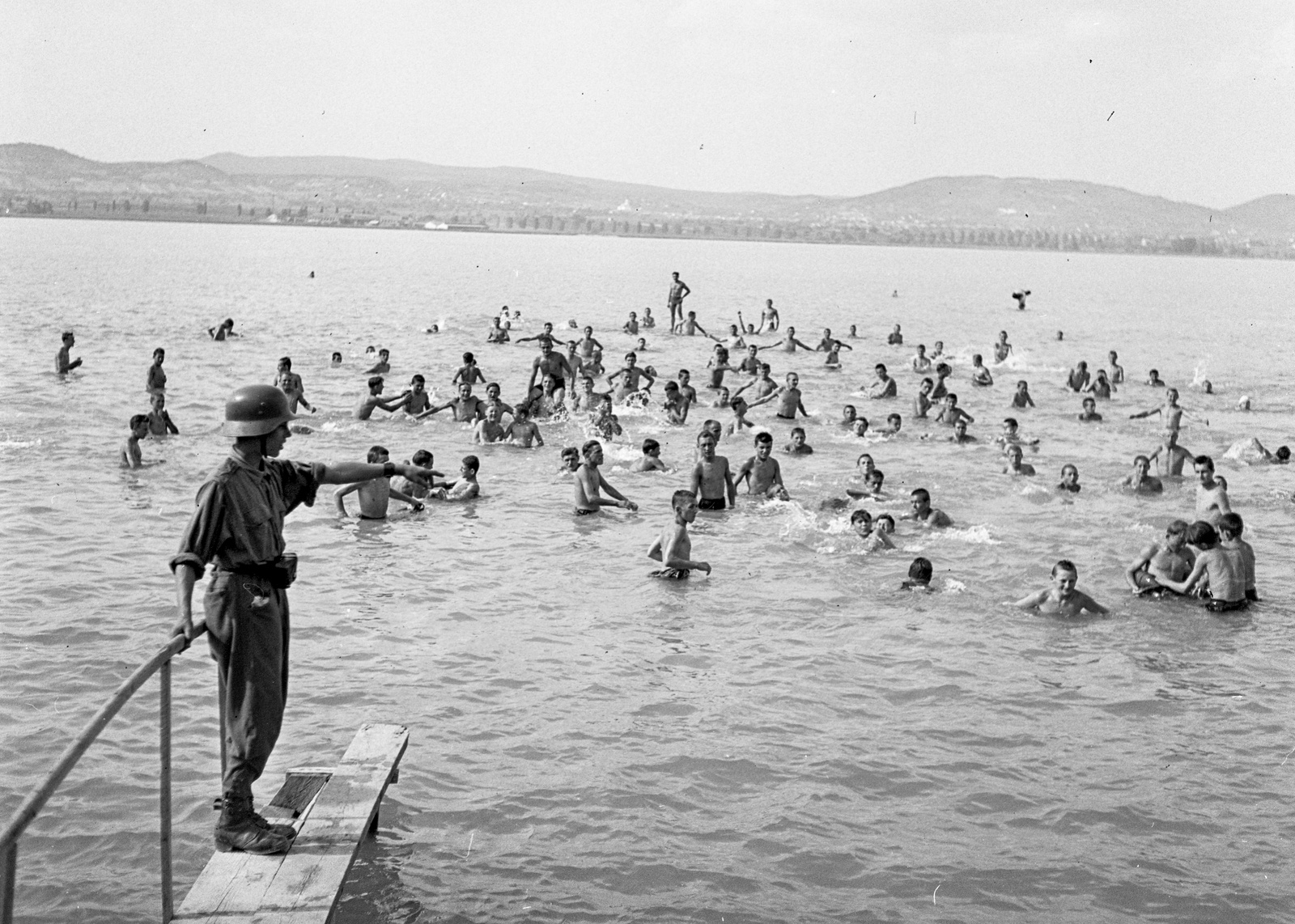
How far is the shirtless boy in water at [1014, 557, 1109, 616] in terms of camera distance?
13.8 m

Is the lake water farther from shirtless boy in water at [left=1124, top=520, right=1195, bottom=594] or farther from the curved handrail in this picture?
the curved handrail

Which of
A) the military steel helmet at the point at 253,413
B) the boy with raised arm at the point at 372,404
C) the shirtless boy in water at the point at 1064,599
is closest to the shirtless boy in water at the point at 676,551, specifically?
the shirtless boy in water at the point at 1064,599

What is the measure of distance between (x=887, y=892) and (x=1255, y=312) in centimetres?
7834

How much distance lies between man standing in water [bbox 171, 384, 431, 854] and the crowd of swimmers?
1781 millimetres

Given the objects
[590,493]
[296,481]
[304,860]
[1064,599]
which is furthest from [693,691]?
[590,493]

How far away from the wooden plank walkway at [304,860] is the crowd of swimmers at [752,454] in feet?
5.77

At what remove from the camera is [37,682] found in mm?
10992

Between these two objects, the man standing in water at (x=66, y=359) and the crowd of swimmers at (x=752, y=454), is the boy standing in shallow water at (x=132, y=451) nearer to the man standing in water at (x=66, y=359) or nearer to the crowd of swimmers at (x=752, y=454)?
the crowd of swimmers at (x=752, y=454)

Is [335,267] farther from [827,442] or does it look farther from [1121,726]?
[1121,726]

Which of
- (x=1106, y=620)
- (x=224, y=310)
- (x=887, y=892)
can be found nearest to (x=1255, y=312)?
(x=224, y=310)

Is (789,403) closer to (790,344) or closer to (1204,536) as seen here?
(1204,536)

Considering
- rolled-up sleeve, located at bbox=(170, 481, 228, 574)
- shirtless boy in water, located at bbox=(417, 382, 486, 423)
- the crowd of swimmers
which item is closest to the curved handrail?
rolled-up sleeve, located at bbox=(170, 481, 228, 574)

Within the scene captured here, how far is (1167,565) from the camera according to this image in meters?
14.6

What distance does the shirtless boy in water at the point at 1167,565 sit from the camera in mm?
14570
